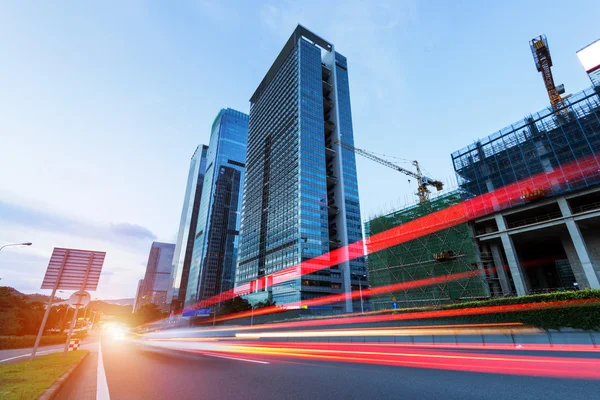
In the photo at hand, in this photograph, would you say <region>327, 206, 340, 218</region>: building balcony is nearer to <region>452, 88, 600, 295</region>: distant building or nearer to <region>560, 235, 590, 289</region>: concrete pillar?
<region>452, 88, 600, 295</region>: distant building

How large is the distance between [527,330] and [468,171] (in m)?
33.8

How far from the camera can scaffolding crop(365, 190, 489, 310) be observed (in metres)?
38.0

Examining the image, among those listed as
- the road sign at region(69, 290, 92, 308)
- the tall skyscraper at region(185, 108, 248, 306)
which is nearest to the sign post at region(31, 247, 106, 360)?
the road sign at region(69, 290, 92, 308)

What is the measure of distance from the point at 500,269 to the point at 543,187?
43.6ft

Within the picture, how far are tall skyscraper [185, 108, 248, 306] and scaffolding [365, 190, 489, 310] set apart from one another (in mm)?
121967

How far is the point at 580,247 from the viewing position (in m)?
32.2

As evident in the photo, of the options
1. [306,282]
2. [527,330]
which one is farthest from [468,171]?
[306,282]

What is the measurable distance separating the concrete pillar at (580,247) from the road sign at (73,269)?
4770 cm

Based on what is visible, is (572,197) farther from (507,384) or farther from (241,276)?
(241,276)

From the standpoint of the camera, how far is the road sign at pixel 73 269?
15.5 meters

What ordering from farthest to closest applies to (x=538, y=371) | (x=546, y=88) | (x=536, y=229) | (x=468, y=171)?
(x=546, y=88) < (x=468, y=171) < (x=536, y=229) < (x=538, y=371)

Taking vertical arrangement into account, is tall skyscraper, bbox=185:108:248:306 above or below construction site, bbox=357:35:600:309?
above

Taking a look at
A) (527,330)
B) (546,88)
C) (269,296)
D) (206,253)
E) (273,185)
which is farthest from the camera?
(206,253)

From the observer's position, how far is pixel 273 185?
105 meters
